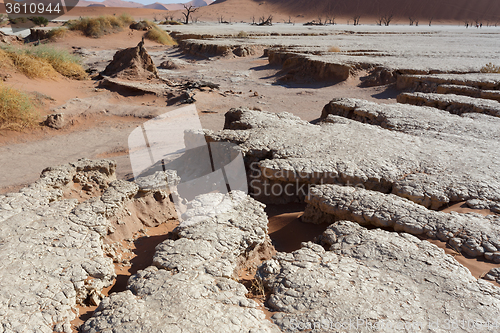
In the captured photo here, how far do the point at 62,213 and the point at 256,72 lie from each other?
495 inches

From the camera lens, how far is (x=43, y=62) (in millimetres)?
10117

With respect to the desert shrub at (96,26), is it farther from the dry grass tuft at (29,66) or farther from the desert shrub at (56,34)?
the dry grass tuft at (29,66)

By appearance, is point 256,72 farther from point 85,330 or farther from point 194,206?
point 85,330

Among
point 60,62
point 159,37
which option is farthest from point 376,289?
point 159,37

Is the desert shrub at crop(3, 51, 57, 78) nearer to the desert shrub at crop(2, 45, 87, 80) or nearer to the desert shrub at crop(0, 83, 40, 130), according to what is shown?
the desert shrub at crop(2, 45, 87, 80)

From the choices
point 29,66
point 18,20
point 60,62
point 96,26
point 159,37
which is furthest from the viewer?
point 18,20

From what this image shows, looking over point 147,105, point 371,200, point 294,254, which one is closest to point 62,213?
point 294,254

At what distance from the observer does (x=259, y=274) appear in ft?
7.47

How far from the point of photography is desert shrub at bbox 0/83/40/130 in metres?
7.00

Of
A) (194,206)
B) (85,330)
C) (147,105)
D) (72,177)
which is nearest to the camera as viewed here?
(85,330)

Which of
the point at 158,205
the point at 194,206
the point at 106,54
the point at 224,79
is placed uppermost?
the point at 106,54
